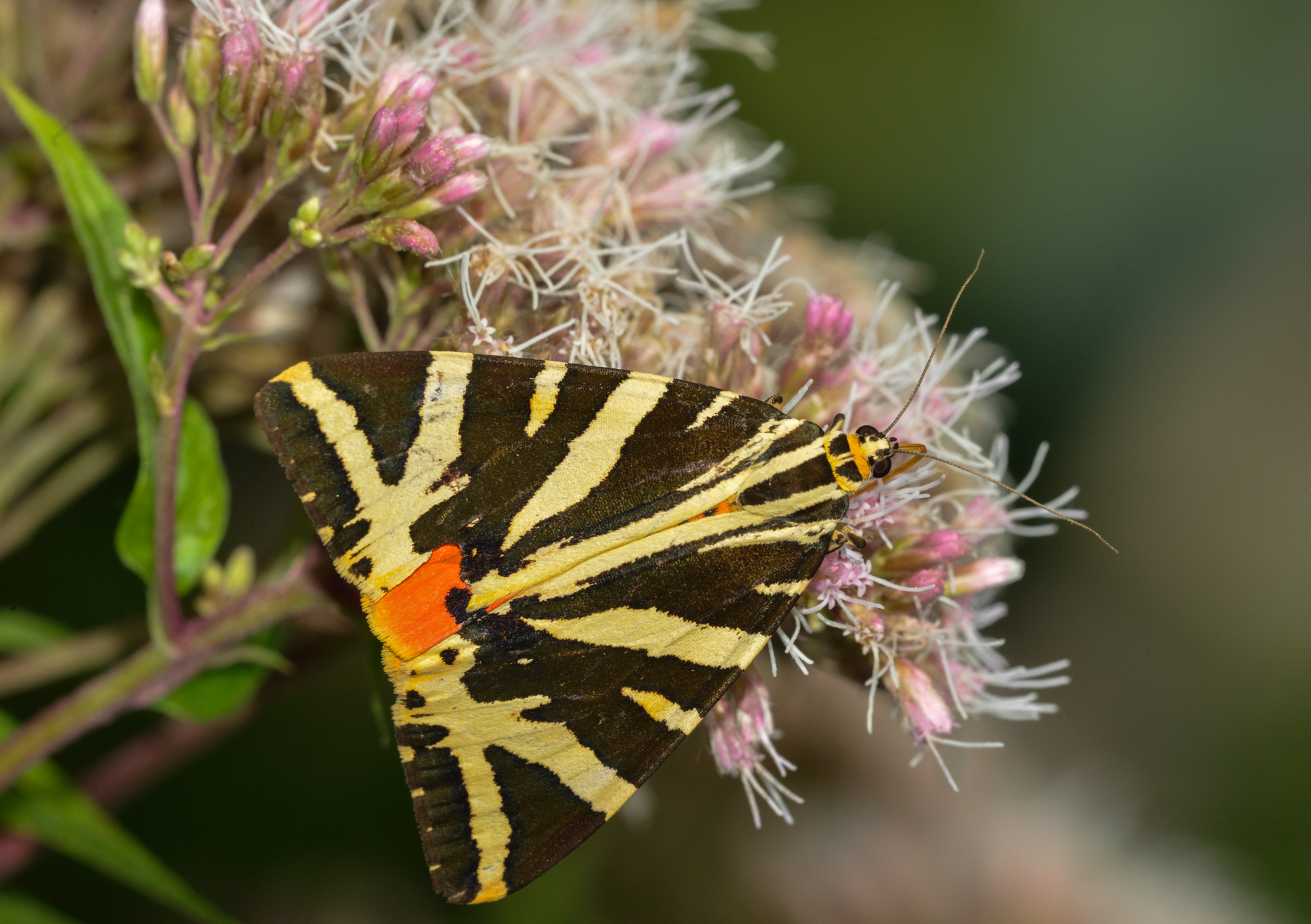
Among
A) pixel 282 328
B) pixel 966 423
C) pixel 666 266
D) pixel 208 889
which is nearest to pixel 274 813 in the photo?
pixel 208 889

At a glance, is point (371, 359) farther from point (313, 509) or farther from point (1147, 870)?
point (1147, 870)

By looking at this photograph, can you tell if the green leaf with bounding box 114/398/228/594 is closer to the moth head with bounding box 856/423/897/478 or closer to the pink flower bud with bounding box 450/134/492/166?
the pink flower bud with bounding box 450/134/492/166

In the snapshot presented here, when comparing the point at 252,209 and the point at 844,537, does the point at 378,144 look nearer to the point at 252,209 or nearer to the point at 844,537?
the point at 252,209

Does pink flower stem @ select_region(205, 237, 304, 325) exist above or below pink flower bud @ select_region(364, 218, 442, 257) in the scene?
below

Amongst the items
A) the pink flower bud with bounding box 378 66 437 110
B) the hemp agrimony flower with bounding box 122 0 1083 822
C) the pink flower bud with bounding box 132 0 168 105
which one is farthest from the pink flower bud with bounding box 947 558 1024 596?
the pink flower bud with bounding box 132 0 168 105

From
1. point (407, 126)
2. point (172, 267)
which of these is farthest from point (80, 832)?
point (407, 126)

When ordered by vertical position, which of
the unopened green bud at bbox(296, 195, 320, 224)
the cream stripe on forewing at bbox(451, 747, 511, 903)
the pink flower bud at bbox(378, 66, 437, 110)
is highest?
the pink flower bud at bbox(378, 66, 437, 110)

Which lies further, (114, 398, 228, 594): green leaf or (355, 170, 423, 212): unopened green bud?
(114, 398, 228, 594): green leaf
